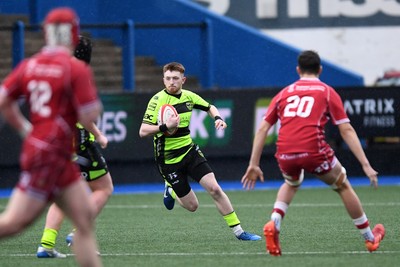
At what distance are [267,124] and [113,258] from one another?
1.97 metres

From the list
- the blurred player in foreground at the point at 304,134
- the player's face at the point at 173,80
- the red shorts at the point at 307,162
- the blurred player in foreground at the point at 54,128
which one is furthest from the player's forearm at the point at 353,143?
the blurred player in foreground at the point at 54,128

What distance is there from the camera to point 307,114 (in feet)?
32.6

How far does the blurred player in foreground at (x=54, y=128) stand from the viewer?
735 cm

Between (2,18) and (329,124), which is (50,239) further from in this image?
(2,18)

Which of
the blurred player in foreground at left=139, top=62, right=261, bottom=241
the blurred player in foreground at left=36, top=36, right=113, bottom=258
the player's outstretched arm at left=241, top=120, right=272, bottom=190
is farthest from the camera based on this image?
the blurred player in foreground at left=139, top=62, right=261, bottom=241

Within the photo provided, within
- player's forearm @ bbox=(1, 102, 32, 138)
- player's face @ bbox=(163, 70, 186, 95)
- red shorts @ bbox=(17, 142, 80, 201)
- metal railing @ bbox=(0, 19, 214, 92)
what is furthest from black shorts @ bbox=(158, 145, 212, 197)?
metal railing @ bbox=(0, 19, 214, 92)

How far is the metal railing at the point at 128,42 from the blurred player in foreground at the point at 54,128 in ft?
41.8

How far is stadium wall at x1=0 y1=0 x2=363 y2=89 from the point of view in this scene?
76.7ft

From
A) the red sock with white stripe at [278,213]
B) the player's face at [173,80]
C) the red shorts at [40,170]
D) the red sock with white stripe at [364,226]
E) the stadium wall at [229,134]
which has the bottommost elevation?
the stadium wall at [229,134]

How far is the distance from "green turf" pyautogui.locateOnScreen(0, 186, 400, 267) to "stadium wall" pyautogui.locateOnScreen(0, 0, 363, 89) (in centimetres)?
598

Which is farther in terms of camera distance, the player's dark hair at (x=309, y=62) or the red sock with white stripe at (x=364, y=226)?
the red sock with white stripe at (x=364, y=226)

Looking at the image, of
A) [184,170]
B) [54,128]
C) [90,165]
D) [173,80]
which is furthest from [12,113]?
[184,170]

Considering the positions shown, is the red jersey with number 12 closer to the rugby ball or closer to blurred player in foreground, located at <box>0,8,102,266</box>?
blurred player in foreground, located at <box>0,8,102,266</box>

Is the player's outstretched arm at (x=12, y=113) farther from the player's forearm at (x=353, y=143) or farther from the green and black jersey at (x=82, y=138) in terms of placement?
the player's forearm at (x=353, y=143)
